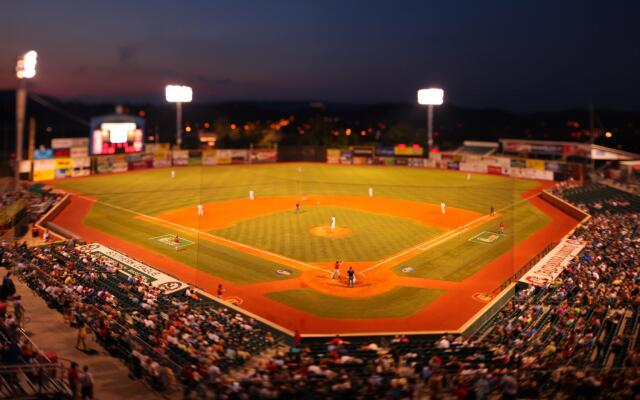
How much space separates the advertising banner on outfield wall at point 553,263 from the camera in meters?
23.0

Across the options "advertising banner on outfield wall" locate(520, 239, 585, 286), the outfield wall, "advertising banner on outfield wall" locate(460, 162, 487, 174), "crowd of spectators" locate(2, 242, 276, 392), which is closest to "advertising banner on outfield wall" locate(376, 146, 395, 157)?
the outfield wall

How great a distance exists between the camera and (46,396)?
11.2 meters

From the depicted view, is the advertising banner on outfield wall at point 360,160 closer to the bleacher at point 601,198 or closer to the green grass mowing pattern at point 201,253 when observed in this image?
the bleacher at point 601,198

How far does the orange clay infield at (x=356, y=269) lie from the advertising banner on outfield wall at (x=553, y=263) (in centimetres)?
159

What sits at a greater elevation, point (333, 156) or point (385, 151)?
point (385, 151)

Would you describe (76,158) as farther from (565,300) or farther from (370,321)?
(565,300)

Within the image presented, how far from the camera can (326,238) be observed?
32594mm

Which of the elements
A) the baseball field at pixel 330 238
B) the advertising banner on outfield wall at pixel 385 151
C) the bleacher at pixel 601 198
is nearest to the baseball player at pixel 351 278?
the baseball field at pixel 330 238

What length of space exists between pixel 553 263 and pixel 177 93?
150 feet

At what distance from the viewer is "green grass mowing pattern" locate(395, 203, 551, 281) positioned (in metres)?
26.1

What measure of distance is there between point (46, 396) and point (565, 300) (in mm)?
17516

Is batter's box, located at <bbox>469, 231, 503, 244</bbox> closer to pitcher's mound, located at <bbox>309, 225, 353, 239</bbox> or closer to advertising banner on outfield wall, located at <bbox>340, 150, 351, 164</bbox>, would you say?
pitcher's mound, located at <bbox>309, 225, 353, 239</bbox>

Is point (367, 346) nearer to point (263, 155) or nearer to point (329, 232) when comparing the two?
point (329, 232)

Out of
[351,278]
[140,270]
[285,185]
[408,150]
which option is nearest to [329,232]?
[351,278]
